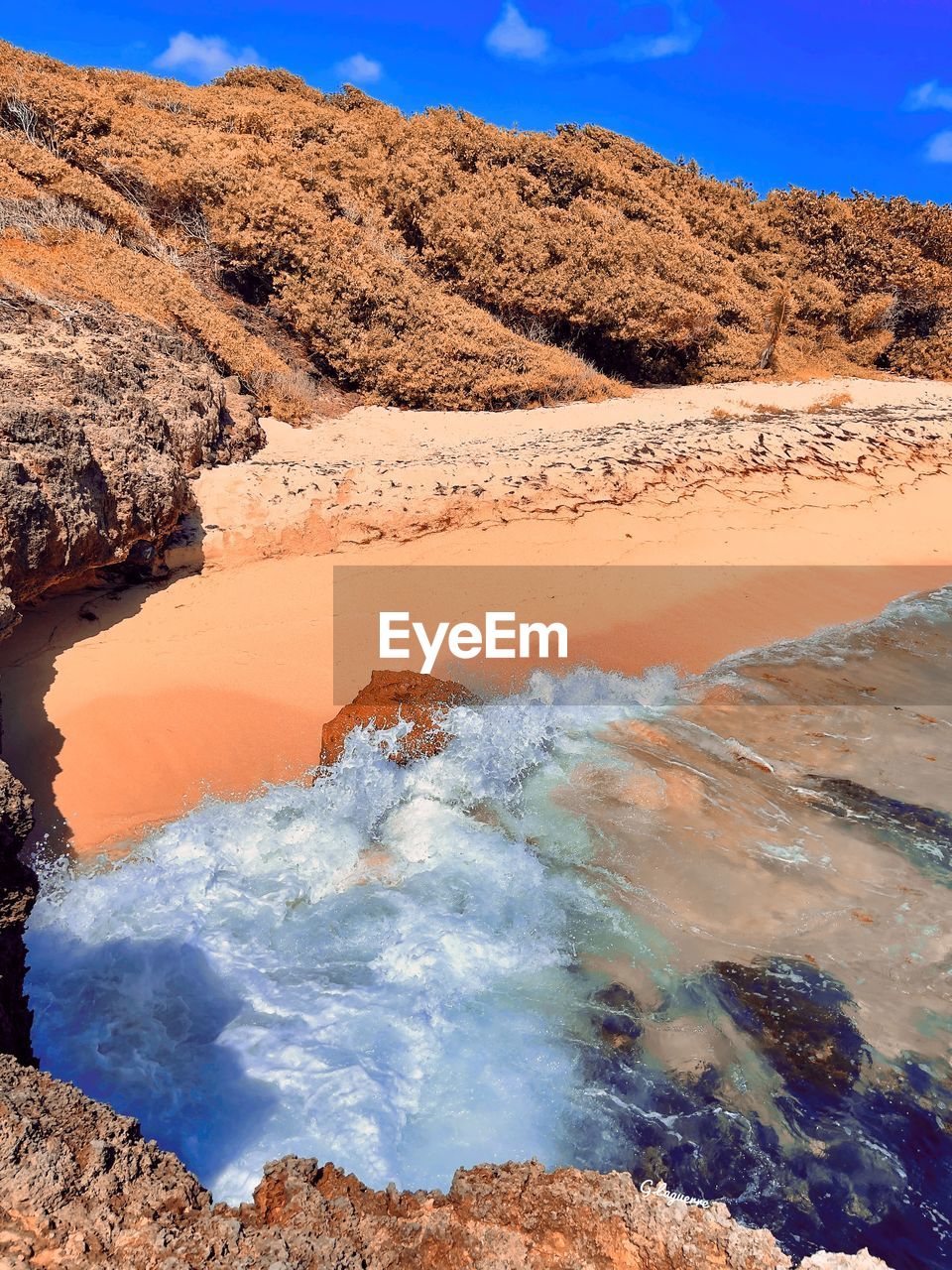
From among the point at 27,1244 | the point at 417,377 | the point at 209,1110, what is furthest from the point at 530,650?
the point at 417,377

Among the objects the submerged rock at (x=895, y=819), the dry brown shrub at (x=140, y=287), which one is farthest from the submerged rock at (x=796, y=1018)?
the dry brown shrub at (x=140, y=287)

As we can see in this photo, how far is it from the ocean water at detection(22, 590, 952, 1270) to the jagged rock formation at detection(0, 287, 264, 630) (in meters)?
1.82

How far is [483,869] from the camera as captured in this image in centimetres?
354

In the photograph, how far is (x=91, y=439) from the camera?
16.6 feet

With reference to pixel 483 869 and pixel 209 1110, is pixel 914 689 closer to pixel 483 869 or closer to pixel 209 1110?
pixel 483 869

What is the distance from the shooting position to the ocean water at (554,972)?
2.40m

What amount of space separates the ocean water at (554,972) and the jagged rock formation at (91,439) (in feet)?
5.96

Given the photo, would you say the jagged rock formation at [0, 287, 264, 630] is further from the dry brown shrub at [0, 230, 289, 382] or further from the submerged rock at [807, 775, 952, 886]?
the submerged rock at [807, 775, 952, 886]

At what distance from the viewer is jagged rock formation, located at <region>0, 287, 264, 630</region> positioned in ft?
13.7

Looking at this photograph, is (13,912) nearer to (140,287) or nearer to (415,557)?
(415,557)

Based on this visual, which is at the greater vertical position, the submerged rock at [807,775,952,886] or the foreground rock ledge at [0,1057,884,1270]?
the foreground rock ledge at [0,1057,884,1270]

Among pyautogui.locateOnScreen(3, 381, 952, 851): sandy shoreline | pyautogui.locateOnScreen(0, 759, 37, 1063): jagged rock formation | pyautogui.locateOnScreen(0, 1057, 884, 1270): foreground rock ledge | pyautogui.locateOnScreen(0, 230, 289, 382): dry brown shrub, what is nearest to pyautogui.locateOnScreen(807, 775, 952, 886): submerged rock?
pyautogui.locateOnScreen(3, 381, 952, 851): sandy shoreline

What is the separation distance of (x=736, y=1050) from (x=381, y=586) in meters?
4.02

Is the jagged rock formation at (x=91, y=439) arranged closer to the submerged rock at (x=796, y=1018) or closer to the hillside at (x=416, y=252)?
the hillside at (x=416, y=252)
